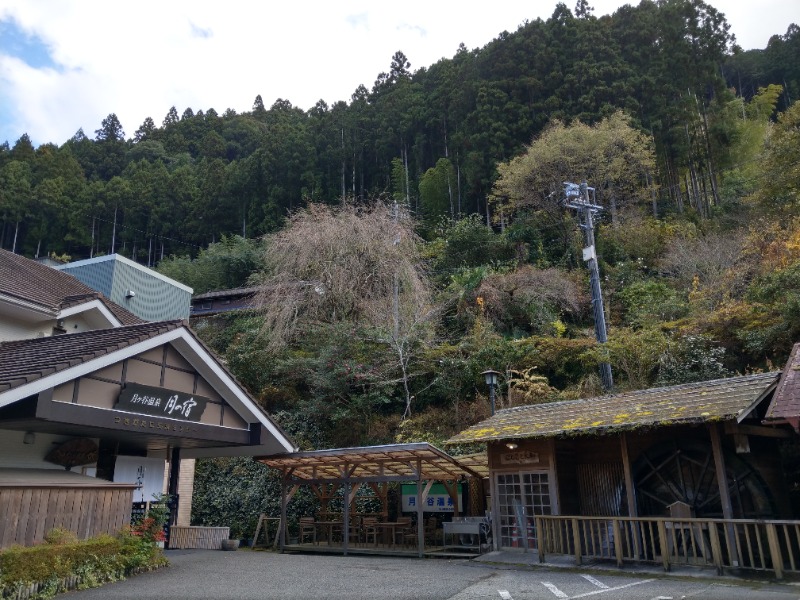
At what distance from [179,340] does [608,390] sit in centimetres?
1051

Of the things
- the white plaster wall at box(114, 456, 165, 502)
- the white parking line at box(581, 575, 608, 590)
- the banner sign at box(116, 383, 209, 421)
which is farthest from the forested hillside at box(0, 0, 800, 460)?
the white parking line at box(581, 575, 608, 590)

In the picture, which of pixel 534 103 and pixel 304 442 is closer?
pixel 304 442

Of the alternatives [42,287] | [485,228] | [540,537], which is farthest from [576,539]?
[485,228]

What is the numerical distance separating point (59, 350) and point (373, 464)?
688cm

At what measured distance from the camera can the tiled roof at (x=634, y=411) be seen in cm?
869

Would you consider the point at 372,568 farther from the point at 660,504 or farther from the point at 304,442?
the point at 304,442

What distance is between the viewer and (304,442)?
58.3 ft

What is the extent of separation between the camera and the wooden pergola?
1189 cm

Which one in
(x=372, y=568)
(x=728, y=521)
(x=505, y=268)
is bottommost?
(x=372, y=568)

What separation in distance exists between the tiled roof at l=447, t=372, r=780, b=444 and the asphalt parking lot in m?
2.15

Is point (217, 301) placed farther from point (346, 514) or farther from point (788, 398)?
point (788, 398)

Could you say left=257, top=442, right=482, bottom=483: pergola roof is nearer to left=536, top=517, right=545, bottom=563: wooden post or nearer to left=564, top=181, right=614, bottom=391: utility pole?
left=536, top=517, right=545, bottom=563: wooden post

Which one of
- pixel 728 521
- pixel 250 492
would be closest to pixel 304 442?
pixel 250 492

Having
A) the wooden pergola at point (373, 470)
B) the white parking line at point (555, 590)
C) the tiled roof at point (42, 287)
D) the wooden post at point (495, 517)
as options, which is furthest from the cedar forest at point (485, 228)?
the white parking line at point (555, 590)
